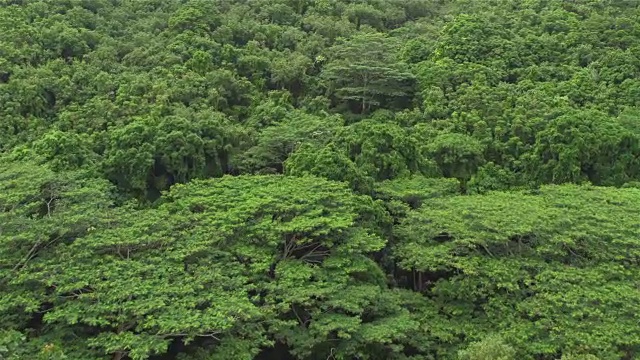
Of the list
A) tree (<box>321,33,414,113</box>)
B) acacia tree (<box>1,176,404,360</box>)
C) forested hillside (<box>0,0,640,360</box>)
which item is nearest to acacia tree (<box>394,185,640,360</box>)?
forested hillside (<box>0,0,640,360</box>)

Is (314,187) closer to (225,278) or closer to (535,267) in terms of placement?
(225,278)

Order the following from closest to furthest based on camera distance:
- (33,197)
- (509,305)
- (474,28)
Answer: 1. (509,305)
2. (33,197)
3. (474,28)

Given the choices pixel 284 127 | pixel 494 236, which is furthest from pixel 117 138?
pixel 494 236

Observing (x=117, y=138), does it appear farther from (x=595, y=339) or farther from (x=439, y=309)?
(x=595, y=339)

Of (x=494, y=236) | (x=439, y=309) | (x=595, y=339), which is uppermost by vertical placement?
(x=494, y=236)

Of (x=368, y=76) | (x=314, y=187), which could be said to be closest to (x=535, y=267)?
(x=314, y=187)

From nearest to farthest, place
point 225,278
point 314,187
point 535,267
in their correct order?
1. point 225,278
2. point 535,267
3. point 314,187

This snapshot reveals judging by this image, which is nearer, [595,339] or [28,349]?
[28,349]

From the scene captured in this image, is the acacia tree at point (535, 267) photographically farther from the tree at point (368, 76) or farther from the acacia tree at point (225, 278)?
the tree at point (368, 76)

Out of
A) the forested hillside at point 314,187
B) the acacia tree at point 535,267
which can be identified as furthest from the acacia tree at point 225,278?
the acacia tree at point 535,267
